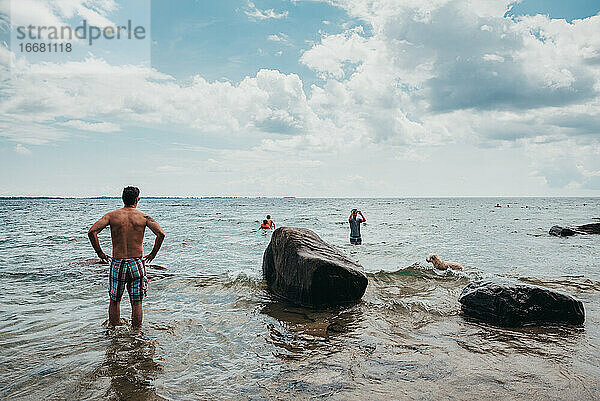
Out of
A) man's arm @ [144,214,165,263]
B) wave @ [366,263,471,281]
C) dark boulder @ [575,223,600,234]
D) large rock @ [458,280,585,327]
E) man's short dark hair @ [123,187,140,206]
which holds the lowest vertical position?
wave @ [366,263,471,281]

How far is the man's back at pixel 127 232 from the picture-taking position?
250 inches

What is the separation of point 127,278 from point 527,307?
6.79 metres

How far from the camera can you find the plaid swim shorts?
6.43 metres

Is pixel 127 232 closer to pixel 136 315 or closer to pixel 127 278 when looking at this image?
pixel 127 278

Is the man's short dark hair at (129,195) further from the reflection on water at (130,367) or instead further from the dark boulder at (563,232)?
the dark boulder at (563,232)

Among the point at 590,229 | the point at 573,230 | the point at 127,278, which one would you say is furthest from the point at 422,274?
the point at 590,229

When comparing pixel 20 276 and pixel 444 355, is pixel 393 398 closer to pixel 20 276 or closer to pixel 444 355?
pixel 444 355

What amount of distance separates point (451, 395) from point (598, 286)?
8.49 m

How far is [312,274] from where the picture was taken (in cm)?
766

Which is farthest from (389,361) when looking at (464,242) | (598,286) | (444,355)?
(464,242)

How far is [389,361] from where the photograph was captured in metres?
5.03

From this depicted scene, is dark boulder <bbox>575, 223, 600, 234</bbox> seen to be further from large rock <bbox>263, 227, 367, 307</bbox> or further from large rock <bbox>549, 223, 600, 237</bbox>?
large rock <bbox>263, 227, 367, 307</bbox>

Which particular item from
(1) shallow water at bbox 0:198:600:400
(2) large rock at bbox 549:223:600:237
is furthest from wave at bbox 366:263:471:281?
(2) large rock at bbox 549:223:600:237

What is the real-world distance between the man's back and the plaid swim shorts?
12 centimetres
